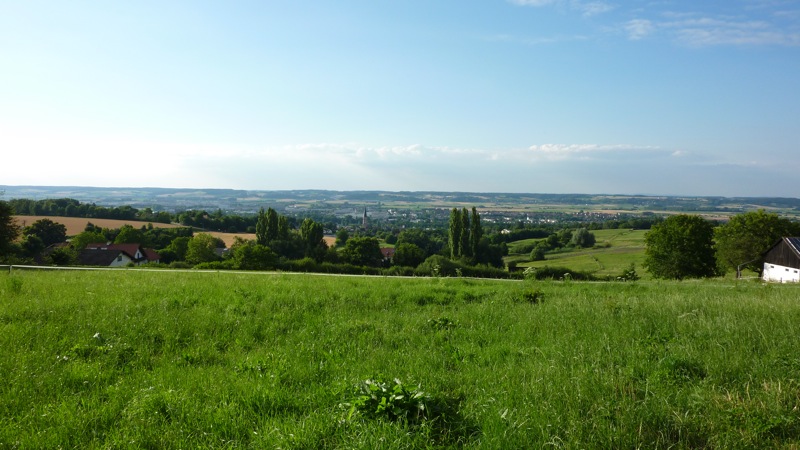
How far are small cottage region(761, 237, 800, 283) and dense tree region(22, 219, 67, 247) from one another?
83698 mm

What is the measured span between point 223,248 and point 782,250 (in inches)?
2637

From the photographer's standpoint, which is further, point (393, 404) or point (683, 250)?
point (683, 250)

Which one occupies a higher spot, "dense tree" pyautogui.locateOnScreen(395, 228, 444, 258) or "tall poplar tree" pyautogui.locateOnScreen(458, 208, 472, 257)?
"tall poplar tree" pyautogui.locateOnScreen(458, 208, 472, 257)

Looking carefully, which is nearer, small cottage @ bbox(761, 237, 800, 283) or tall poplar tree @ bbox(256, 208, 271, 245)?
small cottage @ bbox(761, 237, 800, 283)

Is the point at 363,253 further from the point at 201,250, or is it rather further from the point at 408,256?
the point at 201,250

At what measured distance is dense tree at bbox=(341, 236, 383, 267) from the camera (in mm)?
59281

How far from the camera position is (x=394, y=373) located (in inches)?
240

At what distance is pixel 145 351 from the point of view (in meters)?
7.23

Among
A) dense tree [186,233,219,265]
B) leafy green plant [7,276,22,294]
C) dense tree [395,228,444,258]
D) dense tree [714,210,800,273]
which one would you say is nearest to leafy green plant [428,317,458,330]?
leafy green plant [7,276,22,294]

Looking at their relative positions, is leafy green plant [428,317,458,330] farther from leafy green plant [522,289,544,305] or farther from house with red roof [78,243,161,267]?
house with red roof [78,243,161,267]

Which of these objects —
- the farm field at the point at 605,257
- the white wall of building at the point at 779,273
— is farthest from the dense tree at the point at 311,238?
the white wall of building at the point at 779,273

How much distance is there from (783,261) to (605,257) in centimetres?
3435

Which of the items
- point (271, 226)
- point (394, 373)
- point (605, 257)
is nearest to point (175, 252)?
point (271, 226)

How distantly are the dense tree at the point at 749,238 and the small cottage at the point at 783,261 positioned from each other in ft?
8.17
